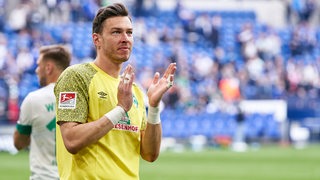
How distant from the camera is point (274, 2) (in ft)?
124

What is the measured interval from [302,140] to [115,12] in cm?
2404

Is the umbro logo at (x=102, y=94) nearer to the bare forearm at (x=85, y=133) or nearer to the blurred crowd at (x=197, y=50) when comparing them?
the bare forearm at (x=85, y=133)

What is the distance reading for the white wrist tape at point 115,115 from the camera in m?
5.48

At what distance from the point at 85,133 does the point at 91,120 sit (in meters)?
0.21

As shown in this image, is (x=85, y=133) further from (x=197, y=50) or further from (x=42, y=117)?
(x=197, y=50)

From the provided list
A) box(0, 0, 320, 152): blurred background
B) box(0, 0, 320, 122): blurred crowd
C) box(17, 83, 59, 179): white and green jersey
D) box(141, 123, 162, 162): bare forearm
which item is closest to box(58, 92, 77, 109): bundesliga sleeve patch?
box(141, 123, 162, 162): bare forearm

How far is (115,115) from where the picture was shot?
5484 mm

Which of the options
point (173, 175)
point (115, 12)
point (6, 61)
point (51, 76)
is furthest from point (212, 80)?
point (115, 12)

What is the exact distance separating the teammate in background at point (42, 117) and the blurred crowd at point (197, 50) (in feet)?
58.3

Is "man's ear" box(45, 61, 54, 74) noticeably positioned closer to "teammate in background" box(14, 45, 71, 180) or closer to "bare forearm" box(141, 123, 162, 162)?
"teammate in background" box(14, 45, 71, 180)

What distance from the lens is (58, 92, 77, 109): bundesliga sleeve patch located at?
18.2ft

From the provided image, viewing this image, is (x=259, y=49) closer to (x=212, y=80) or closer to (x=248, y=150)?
(x=212, y=80)

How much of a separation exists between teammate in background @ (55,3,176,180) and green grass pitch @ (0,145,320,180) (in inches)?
Answer: 405

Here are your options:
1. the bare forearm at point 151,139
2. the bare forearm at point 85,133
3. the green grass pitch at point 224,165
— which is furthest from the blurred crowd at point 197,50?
the bare forearm at point 85,133
